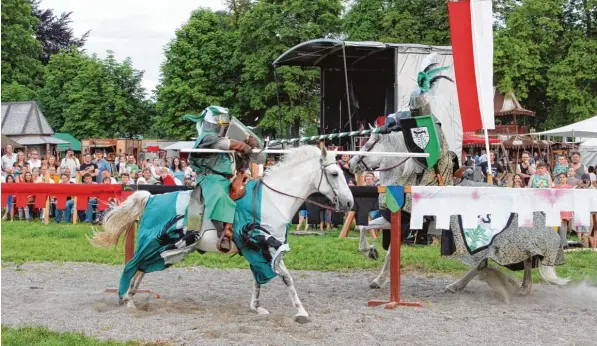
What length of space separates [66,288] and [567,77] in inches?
1110

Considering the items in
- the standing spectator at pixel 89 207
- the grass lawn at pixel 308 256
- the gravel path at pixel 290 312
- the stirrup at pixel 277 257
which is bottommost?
the gravel path at pixel 290 312

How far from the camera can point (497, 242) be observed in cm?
810

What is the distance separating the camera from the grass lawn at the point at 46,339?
5.80m

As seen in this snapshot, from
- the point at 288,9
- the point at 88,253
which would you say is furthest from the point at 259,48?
the point at 88,253

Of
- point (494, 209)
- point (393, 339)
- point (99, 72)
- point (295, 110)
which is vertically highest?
point (99, 72)

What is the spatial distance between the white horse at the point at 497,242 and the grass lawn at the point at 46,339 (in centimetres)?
376

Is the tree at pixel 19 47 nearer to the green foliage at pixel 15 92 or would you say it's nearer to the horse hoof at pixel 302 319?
the green foliage at pixel 15 92

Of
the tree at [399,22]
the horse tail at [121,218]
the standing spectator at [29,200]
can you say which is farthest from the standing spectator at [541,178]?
the tree at [399,22]

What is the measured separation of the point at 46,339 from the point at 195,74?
33.6 metres

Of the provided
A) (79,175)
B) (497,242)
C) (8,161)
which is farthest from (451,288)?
(8,161)

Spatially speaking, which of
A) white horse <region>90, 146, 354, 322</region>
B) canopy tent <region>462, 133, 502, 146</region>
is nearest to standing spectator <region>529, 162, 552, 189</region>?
white horse <region>90, 146, 354, 322</region>

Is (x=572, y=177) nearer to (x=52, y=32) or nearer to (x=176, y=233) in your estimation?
(x=176, y=233)

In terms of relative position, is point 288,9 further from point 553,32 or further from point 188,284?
point 188,284

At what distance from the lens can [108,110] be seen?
42594mm
